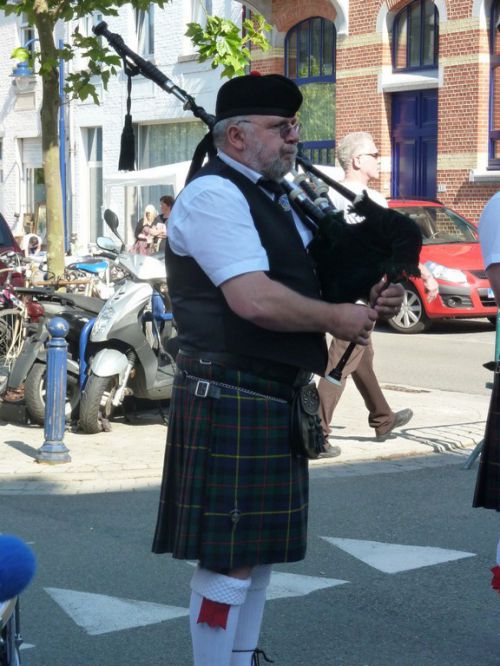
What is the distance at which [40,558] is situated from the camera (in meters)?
5.55

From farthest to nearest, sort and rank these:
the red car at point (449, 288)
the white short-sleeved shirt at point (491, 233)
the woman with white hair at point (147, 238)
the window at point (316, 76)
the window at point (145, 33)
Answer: the window at point (145, 33)
the window at point (316, 76)
the woman with white hair at point (147, 238)
the red car at point (449, 288)
the white short-sleeved shirt at point (491, 233)

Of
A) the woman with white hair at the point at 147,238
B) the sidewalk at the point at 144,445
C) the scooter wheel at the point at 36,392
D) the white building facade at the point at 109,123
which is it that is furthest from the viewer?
the white building facade at the point at 109,123

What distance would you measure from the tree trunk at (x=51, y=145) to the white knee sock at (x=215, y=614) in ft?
23.4

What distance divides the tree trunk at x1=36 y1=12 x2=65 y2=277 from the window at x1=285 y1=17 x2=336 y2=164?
51.9 ft

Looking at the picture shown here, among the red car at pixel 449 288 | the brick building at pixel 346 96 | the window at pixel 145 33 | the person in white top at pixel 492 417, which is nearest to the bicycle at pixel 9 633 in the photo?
the person in white top at pixel 492 417

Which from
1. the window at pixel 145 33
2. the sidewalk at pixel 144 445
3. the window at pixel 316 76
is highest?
the window at pixel 145 33

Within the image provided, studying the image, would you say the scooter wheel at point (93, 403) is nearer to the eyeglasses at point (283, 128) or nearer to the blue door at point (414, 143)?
the eyeglasses at point (283, 128)

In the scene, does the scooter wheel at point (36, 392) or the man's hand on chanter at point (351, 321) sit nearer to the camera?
the man's hand on chanter at point (351, 321)

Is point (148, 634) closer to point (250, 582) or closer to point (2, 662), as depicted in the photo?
point (250, 582)

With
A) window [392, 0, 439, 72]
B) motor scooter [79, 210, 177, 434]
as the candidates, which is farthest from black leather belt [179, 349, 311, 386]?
window [392, 0, 439, 72]

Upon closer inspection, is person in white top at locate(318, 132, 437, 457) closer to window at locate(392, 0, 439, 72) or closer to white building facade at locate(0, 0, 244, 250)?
window at locate(392, 0, 439, 72)

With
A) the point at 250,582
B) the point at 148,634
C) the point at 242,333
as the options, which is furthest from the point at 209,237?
the point at 148,634

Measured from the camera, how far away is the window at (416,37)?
23.5 m

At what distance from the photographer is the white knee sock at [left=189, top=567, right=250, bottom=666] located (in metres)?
3.45
